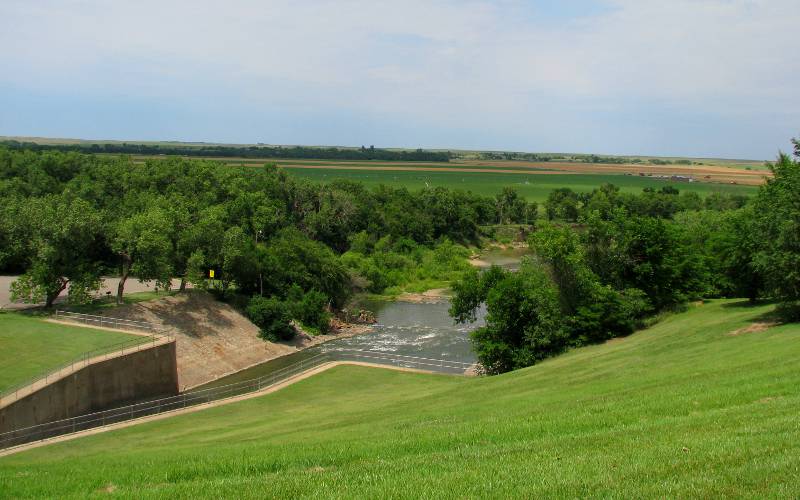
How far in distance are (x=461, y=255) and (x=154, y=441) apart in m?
80.5

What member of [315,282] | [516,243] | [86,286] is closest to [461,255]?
[516,243]

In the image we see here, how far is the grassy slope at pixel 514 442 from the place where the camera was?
11.1 meters

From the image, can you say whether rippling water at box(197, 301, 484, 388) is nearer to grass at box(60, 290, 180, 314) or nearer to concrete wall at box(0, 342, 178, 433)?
concrete wall at box(0, 342, 178, 433)

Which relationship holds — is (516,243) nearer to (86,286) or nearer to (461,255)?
(461,255)

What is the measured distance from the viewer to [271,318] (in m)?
57.7

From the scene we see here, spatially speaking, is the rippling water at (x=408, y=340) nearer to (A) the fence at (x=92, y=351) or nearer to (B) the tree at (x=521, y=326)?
(A) the fence at (x=92, y=351)

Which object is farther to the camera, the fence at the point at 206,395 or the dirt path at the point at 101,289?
the dirt path at the point at 101,289

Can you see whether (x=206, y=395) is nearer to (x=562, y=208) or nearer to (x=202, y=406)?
(x=202, y=406)

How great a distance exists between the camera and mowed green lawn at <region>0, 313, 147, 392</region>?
116 feet

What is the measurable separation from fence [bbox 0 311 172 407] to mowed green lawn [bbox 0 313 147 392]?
1.27 feet

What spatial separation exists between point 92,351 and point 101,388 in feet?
8.92

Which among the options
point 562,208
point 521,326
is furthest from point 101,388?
point 562,208

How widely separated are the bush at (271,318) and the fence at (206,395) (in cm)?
519

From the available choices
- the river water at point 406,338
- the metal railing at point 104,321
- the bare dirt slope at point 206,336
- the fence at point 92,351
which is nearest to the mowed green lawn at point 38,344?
the fence at point 92,351
